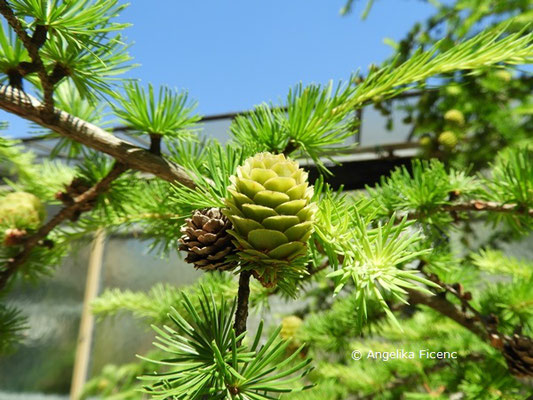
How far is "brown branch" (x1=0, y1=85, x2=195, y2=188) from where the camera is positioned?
230 millimetres

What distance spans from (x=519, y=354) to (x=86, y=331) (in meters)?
1.80

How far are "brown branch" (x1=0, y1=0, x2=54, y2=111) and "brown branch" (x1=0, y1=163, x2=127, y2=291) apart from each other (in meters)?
0.07

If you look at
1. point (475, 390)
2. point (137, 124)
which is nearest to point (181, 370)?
point (137, 124)

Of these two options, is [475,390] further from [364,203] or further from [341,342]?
[364,203]

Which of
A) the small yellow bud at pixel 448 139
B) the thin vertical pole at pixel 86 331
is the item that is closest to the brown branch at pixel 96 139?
the small yellow bud at pixel 448 139

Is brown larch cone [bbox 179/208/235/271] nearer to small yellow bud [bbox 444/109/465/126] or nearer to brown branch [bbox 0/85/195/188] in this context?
brown branch [bbox 0/85/195/188]

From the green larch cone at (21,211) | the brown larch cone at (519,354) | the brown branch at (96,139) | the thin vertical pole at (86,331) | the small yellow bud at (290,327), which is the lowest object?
the thin vertical pole at (86,331)

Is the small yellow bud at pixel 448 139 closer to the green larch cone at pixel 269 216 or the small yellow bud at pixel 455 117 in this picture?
the small yellow bud at pixel 455 117

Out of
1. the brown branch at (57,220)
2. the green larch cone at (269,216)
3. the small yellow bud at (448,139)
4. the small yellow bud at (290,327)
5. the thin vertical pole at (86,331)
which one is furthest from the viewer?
the thin vertical pole at (86,331)

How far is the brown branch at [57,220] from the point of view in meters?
0.32

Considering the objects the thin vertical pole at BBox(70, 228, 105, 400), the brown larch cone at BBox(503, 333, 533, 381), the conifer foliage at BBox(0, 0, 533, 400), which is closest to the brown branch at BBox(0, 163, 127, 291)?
the conifer foliage at BBox(0, 0, 533, 400)

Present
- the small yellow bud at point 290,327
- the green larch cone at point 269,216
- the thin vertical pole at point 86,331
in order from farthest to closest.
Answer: the thin vertical pole at point 86,331
the small yellow bud at point 290,327
the green larch cone at point 269,216

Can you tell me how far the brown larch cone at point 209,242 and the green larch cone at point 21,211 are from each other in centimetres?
30

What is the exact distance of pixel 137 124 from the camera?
0.27 meters
